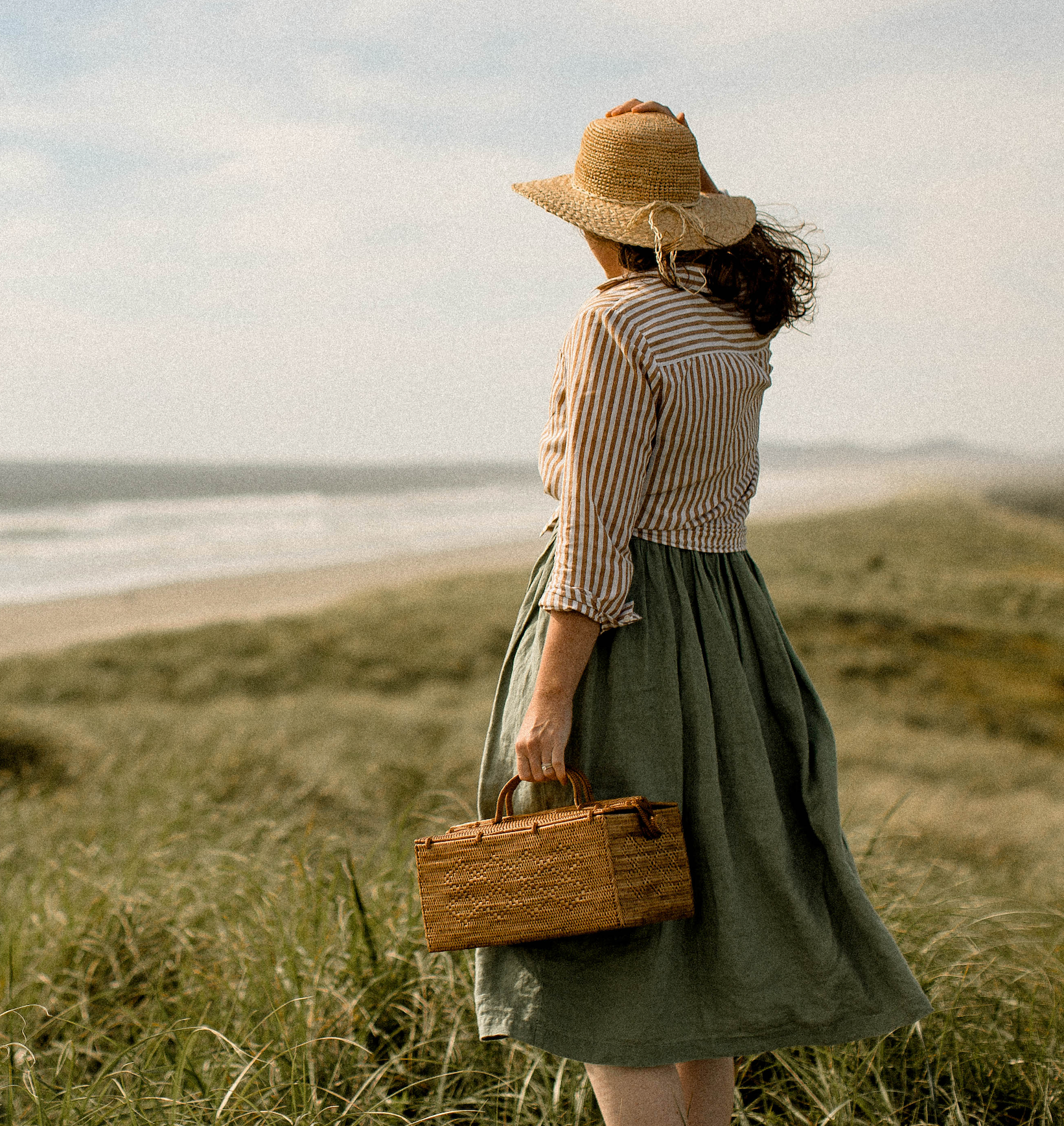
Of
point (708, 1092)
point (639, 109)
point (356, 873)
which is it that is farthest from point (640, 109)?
point (356, 873)

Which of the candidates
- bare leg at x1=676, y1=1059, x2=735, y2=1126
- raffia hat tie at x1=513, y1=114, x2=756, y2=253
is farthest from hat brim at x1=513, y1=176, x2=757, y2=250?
bare leg at x1=676, y1=1059, x2=735, y2=1126

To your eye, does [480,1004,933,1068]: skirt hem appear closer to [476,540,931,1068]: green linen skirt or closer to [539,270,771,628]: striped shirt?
[476,540,931,1068]: green linen skirt

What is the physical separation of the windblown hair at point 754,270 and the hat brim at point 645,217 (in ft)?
0.09

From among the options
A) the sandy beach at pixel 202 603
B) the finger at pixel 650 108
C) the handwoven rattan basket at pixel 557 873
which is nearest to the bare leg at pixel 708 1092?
the handwoven rattan basket at pixel 557 873

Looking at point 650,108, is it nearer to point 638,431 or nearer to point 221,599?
point 638,431

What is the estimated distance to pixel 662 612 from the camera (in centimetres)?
163

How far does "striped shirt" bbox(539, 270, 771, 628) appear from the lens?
150 centimetres

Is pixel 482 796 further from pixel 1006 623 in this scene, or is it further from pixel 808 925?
pixel 1006 623

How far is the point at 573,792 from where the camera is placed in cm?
158

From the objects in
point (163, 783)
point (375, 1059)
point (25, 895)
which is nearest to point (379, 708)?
point (163, 783)

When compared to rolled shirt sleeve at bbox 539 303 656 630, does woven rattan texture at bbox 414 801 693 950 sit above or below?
below

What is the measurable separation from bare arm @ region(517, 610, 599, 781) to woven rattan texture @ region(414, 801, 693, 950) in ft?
0.28

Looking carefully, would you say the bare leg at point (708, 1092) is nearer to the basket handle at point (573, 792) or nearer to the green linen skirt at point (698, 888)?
the green linen skirt at point (698, 888)

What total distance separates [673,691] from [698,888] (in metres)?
0.31
